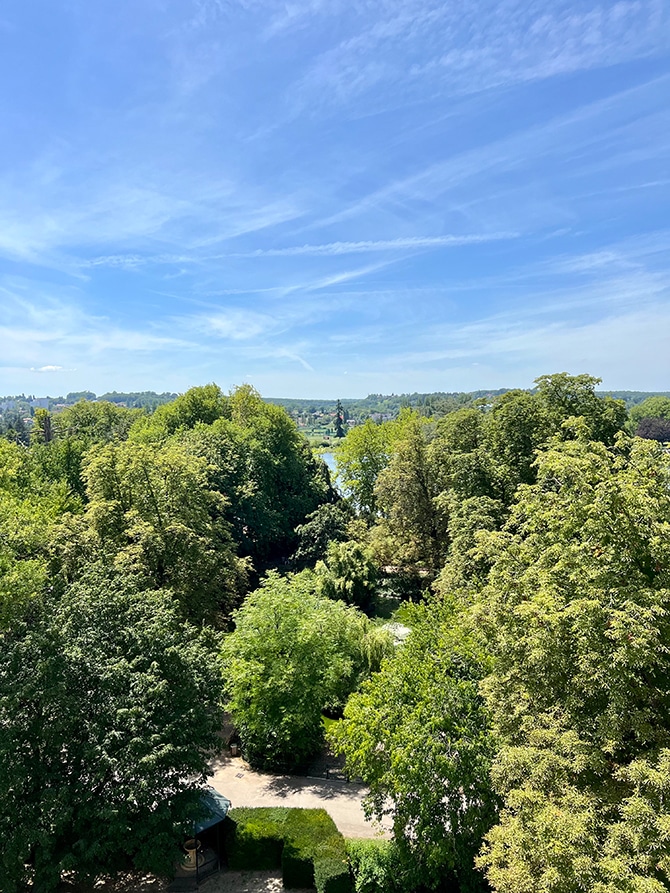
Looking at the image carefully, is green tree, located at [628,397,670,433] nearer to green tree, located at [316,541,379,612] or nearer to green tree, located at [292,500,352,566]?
green tree, located at [292,500,352,566]

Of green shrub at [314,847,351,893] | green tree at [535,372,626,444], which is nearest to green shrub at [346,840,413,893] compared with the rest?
green shrub at [314,847,351,893]

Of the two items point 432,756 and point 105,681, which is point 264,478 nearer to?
point 105,681

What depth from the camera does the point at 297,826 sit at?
14297mm

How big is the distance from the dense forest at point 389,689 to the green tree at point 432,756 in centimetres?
6

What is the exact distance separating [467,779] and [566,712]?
9.86 feet

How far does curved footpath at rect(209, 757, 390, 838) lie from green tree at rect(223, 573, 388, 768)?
71cm

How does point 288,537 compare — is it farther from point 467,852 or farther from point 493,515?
point 467,852

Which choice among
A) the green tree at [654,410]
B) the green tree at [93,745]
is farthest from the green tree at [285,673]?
the green tree at [654,410]

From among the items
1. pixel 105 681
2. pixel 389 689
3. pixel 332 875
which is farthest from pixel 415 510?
pixel 105 681

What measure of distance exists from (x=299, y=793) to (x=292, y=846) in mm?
3200

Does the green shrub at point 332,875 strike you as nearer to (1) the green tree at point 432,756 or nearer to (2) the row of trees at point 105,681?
(1) the green tree at point 432,756

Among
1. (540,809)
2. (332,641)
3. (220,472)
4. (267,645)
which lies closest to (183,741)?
(267,645)

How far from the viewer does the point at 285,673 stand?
17.2m

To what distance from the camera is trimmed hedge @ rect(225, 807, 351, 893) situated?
13.0 meters
